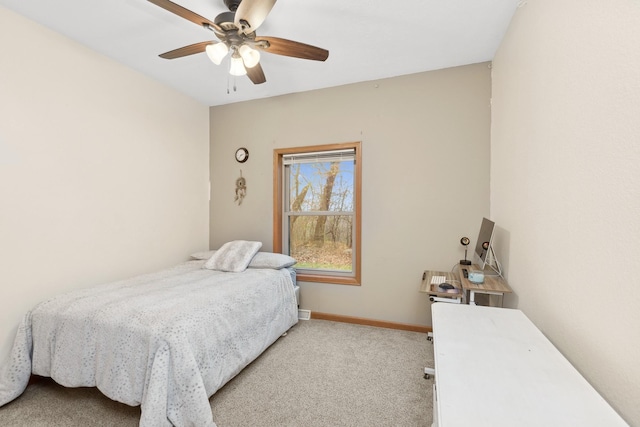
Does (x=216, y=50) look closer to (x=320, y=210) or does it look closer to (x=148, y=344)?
(x=148, y=344)

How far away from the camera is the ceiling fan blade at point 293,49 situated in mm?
1857

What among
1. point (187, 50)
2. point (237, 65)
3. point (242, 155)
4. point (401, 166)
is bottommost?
point (401, 166)

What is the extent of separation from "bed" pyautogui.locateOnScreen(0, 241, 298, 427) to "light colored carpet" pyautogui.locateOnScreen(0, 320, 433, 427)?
14 centimetres

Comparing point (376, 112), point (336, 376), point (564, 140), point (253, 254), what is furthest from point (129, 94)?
point (564, 140)

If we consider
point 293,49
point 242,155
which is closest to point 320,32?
point 293,49

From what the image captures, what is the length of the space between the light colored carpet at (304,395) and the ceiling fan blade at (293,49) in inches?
92.0

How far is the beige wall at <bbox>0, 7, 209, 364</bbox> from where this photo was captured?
1994mm

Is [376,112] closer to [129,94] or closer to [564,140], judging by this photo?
[564,140]

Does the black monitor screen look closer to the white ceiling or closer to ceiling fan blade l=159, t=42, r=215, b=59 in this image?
the white ceiling

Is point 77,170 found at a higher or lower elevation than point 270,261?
higher

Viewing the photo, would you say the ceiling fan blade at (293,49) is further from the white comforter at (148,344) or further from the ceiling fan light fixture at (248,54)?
the white comforter at (148,344)

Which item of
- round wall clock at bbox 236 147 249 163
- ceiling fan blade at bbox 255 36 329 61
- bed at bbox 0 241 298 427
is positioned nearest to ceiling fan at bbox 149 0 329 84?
ceiling fan blade at bbox 255 36 329 61

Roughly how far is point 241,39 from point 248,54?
93 mm

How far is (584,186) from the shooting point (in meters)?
1.10
